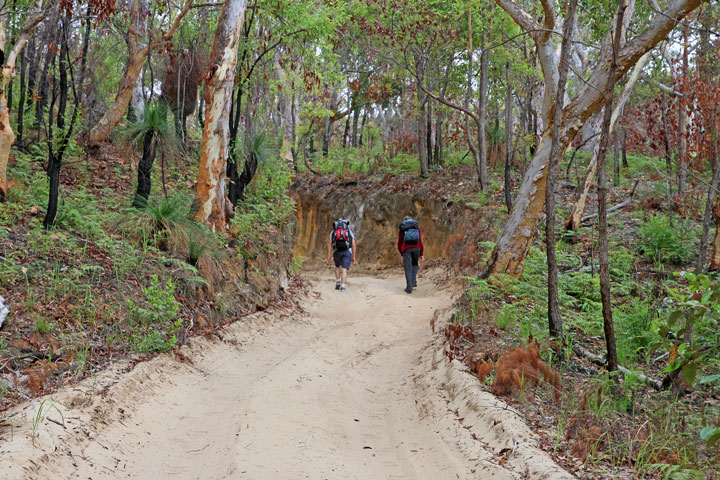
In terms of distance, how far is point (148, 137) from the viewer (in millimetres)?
10266

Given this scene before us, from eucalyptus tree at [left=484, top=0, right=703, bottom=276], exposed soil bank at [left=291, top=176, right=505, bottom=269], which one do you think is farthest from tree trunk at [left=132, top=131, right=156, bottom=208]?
exposed soil bank at [left=291, top=176, right=505, bottom=269]

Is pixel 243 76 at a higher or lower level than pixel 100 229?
higher

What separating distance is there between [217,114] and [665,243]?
9.46 metres

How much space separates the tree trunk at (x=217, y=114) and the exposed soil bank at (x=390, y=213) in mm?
5921

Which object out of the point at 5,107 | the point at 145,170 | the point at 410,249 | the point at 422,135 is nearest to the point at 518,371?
the point at 145,170

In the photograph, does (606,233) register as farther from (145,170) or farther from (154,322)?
(145,170)

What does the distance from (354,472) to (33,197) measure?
26.3 feet

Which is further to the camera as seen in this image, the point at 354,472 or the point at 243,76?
the point at 243,76

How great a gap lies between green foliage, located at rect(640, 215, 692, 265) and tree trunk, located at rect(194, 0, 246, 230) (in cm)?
883

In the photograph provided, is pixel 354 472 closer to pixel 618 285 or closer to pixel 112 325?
pixel 112 325

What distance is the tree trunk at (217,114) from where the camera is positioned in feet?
34.7

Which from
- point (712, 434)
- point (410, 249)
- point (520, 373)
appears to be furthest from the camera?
point (410, 249)

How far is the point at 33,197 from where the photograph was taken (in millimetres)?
9469

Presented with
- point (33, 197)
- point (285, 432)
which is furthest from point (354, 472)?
point (33, 197)
